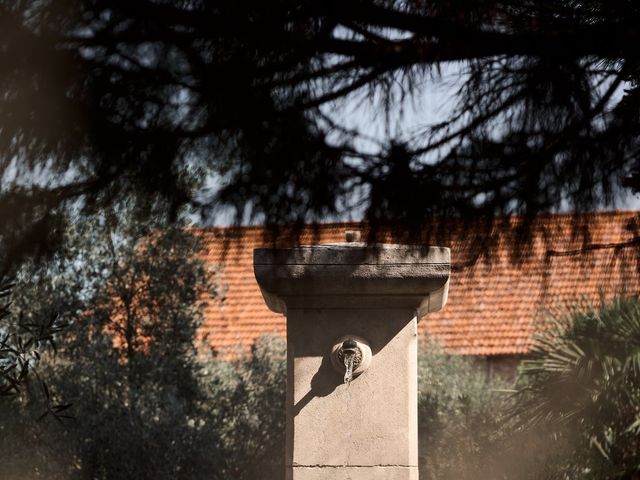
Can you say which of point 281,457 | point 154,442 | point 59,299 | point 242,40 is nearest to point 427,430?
point 281,457

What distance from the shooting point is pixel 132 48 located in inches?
107

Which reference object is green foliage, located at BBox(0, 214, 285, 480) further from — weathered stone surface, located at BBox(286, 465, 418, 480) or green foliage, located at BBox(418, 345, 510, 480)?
weathered stone surface, located at BBox(286, 465, 418, 480)

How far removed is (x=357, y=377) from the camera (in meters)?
4.76

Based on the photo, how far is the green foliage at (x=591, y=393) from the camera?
768 centimetres

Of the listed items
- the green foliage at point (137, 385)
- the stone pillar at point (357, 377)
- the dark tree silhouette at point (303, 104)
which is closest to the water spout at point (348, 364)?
the stone pillar at point (357, 377)

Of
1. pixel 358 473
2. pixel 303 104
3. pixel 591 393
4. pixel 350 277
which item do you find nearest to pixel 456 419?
pixel 591 393

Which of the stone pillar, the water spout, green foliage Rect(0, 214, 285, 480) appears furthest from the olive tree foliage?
the water spout

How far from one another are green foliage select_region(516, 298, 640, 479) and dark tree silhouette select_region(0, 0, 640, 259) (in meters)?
4.96

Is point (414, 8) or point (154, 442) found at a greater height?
point (414, 8)

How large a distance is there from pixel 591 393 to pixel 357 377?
3.97 m

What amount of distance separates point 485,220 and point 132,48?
117 cm

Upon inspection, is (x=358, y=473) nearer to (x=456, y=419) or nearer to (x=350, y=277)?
(x=350, y=277)

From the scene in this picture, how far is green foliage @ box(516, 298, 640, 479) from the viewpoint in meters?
7.68

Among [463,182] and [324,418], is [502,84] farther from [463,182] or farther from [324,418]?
[324,418]
